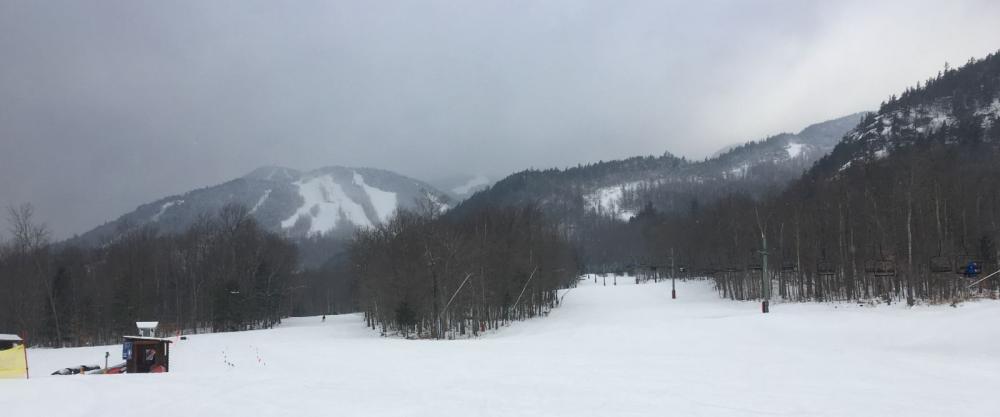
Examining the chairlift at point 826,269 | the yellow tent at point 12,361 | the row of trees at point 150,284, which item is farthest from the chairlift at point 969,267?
the row of trees at point 150,284

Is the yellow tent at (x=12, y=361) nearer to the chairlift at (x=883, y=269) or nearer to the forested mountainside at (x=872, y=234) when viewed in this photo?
the forested mountainside at (x=872, y=234)

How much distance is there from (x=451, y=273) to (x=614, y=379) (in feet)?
89.9

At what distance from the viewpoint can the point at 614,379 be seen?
14594 mm

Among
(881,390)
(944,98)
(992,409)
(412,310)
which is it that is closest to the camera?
(992,409)

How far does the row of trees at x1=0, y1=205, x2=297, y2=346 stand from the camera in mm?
59156

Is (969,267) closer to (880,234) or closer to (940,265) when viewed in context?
(940,265)

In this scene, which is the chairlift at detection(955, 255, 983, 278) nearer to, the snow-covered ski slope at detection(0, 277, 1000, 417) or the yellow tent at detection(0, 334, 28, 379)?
the snow-covered ski slope at detection(0, 277, 1000, 417)

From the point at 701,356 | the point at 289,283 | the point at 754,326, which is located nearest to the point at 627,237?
the point at 289,283

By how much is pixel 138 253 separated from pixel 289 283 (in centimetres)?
2189

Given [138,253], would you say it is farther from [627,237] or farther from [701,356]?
[627,237]

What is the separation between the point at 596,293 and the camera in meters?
75.5

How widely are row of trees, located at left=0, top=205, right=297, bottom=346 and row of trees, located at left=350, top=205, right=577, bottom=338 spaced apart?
18.8m

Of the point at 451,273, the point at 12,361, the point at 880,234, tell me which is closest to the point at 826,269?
the point at 880,234

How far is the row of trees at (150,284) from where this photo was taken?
59.2 metres
